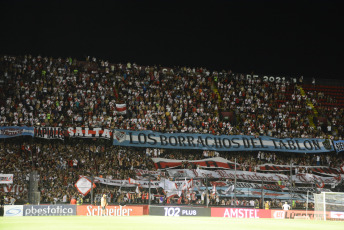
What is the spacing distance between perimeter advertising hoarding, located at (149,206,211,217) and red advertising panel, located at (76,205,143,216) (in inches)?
38.8

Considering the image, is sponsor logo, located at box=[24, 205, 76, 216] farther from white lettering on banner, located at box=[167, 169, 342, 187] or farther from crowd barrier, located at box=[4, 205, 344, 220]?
white lettering on banner, located at box=[167, 169, 342, 187]

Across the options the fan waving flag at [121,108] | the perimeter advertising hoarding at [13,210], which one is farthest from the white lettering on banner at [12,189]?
the fan waving flag at [121,108]

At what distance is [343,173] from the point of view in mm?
42469

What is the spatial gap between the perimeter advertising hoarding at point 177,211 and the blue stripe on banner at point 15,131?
42.6ft

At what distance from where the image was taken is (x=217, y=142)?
43.3m

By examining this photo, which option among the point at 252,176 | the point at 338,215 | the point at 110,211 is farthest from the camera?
the point at 252,176

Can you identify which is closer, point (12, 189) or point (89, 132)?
point (12, 189)

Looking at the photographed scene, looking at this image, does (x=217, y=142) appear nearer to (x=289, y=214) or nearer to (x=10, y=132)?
(x=289, y=214)

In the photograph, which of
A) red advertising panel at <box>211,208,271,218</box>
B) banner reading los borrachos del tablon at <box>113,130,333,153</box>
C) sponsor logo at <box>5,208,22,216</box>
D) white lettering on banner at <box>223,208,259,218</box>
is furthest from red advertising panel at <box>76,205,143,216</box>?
banner reading los borrachos del tablon at <box>113,130,333,153</box>

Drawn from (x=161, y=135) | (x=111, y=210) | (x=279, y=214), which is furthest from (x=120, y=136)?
(x=279, y=214)

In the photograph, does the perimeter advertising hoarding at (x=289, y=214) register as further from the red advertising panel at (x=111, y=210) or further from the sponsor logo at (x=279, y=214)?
the red advertising panel at (x=111, y=210)

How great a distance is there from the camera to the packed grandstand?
117ft

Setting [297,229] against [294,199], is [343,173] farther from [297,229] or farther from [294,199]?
[297,229]

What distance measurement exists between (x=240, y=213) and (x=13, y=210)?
48.5 ft
